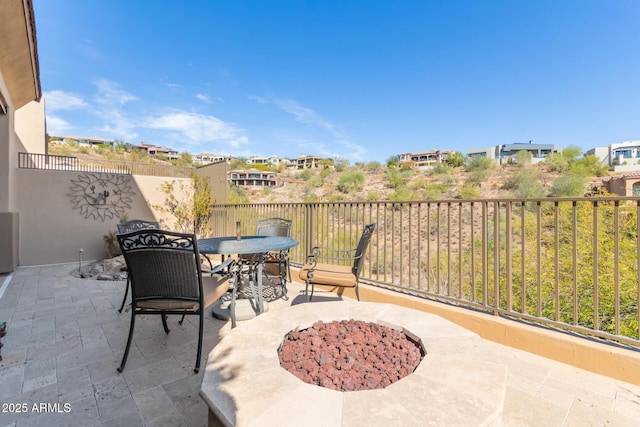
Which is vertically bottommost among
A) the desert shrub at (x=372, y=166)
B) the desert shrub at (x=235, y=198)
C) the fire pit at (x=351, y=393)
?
the fire pit at (x=351, y=393)

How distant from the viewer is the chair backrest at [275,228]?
13.2 feet

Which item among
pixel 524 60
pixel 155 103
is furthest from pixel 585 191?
pixel 155 103

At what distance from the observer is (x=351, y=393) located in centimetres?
101

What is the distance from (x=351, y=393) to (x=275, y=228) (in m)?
3.24

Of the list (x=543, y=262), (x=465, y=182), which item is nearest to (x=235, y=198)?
(x=543, y=262)

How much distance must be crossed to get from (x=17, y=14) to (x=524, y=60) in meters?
16.1

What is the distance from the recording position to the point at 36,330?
2605 millimetres

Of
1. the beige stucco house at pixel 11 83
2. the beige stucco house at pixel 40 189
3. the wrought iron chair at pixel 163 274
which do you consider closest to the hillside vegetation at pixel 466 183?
the beige stucco house at pixel 40 189

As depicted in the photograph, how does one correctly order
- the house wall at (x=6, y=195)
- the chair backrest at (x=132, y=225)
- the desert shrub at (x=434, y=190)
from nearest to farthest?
the chair backrest at (x=132, y=225) < the house wall at (x=6, y=195) < the desert shrub at (x=434, y=190)

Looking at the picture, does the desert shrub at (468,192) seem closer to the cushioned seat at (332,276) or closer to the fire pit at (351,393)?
the cushioned seat at (332,276)

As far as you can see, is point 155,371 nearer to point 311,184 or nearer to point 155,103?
point 311,184

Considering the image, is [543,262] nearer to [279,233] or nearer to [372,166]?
[279,233]

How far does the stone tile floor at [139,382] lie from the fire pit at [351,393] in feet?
0.35

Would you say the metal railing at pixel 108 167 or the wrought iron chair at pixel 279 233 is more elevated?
the metal railing at pixel 108 167
